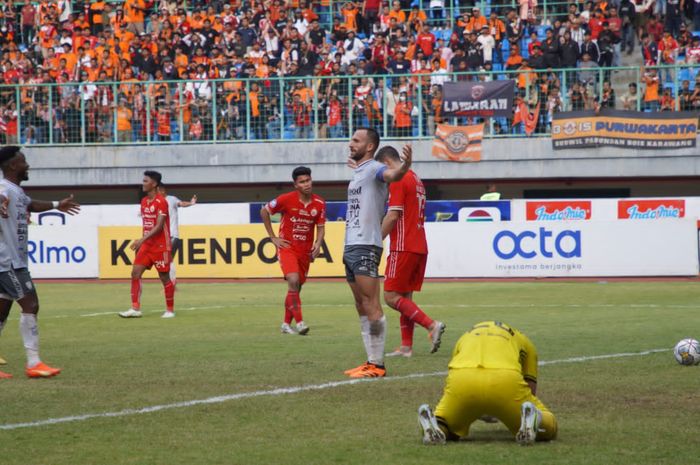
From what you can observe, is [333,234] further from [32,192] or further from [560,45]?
[32,192]

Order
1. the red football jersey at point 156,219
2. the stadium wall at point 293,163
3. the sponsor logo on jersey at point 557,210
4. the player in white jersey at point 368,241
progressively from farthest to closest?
the stadium wall at point 293,163 < the sponsor logo on jersey at point 557,210 < the red football jersey at point 156,219 < the player in white jersey at point 368,241

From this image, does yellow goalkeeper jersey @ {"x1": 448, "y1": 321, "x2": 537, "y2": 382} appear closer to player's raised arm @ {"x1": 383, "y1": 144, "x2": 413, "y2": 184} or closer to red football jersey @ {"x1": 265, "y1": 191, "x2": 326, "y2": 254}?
player's raised arm @ {"x1": 383, "y1": 144, "x2": 413, "y2": 184}

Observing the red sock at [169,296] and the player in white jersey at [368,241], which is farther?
the red sock at [169,296]

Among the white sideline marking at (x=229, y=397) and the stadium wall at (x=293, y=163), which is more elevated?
the stadium wall at (x=293, y=163)

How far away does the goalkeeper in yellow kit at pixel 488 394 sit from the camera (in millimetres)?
6762

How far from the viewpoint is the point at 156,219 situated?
61.5 ft

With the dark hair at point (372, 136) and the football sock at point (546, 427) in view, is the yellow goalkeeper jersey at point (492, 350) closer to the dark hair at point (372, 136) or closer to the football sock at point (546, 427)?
the football sock at point (546, 427)

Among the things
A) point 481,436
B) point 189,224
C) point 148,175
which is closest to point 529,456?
point 481,436

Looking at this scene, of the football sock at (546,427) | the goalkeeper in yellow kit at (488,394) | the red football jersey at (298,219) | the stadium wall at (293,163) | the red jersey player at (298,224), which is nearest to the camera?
the goalkeeper in yellow kit at (488,394)

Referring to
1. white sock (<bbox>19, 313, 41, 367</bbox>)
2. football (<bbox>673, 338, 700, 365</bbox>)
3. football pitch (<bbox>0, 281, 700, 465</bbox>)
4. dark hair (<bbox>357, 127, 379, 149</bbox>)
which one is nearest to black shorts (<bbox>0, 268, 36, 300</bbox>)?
white sock (<bbox>19, 313, 41, 367</bbox>)

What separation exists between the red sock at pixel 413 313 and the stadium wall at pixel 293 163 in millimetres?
21323

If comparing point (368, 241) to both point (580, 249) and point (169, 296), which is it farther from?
point (580, 249)

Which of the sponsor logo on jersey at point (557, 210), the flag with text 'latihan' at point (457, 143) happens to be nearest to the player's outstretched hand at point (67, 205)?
the sponsor logo on jersey at point (557, 210)

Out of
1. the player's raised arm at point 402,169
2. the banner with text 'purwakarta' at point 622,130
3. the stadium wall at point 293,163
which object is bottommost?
the player's raised arm at point 402,169
